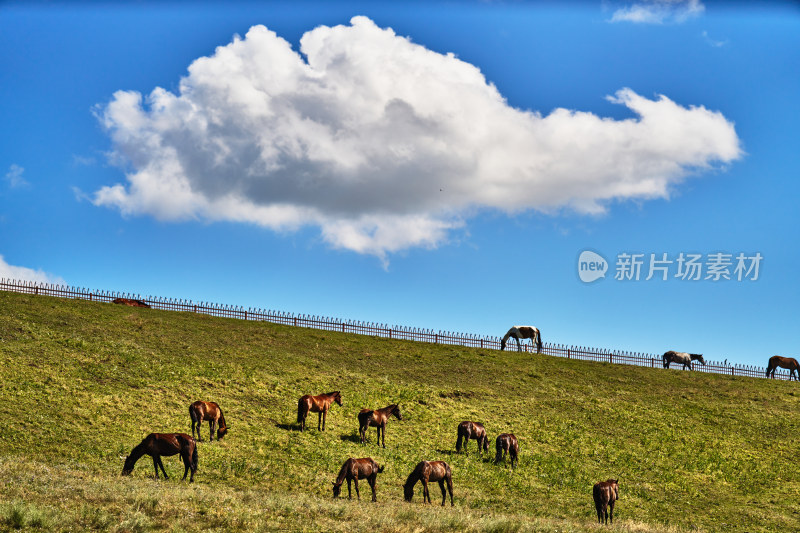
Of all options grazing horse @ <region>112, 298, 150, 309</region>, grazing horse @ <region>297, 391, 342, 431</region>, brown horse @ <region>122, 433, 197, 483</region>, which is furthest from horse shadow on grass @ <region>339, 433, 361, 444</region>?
grazing horse @ <region>112, 298, 150, 309</region>

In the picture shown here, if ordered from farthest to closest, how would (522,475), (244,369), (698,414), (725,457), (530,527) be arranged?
(698,414) < (244,369) < (725,457) < (522,475) < (530,527)

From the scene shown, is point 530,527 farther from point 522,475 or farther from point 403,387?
point 403,387

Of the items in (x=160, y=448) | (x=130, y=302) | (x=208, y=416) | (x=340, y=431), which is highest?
(x=130, y=302)

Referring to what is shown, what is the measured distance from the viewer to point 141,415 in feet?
92.4

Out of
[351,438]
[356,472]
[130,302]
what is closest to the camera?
[356,472]

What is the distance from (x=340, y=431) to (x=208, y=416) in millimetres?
6900

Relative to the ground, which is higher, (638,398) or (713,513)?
(638,398)

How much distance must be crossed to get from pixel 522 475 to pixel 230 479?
13.1 m

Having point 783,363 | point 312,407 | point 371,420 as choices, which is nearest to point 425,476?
point 371,420

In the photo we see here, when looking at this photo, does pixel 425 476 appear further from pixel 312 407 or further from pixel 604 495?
pixel 312 407

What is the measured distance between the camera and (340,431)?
1219 inches

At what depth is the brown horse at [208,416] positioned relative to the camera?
2627cm

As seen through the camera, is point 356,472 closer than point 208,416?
Yes

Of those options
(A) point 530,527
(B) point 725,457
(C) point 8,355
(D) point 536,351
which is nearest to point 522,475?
(A) point 530,527
